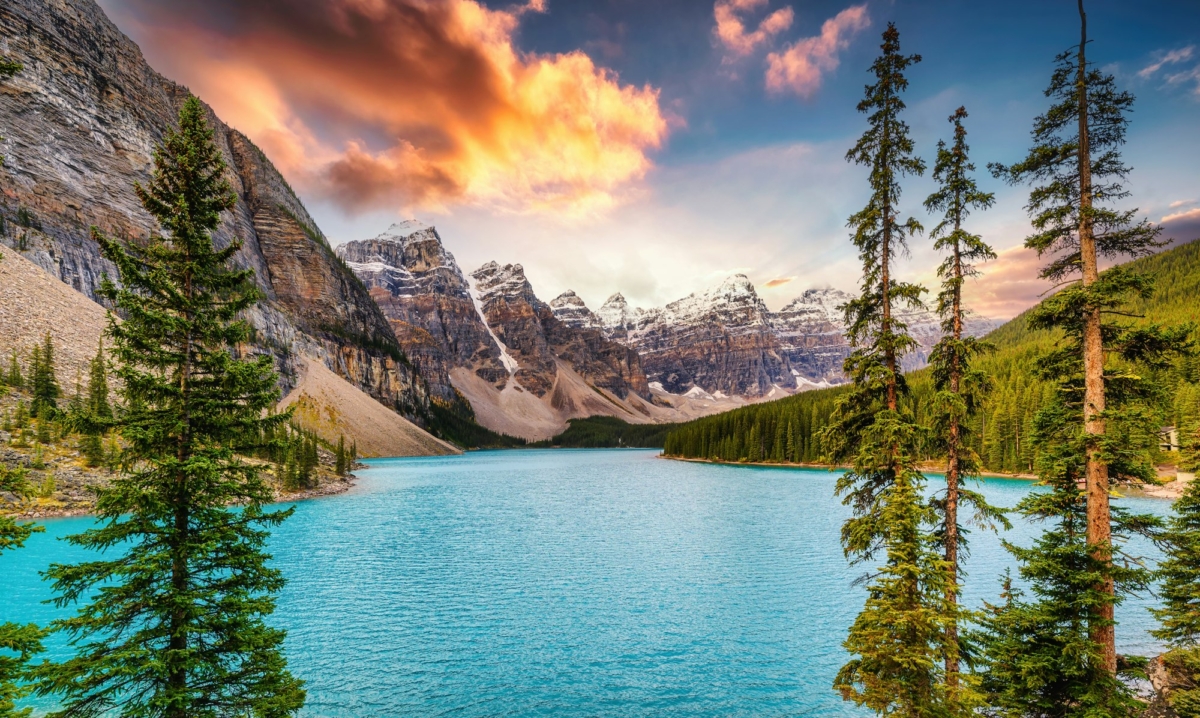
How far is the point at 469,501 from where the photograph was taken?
65.9m

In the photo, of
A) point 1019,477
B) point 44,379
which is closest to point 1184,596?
point 44,379

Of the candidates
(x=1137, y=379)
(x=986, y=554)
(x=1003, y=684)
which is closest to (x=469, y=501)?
(x=986, y=554)

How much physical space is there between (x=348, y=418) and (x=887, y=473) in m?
151

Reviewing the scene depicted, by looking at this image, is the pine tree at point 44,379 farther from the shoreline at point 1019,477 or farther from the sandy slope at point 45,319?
the shoreline at point 1019,477

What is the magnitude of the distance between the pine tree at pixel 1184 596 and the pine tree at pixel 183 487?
22106 mm

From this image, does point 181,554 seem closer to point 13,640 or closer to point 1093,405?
point 13,640

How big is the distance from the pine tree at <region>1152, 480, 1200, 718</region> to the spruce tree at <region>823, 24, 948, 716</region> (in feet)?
20.4

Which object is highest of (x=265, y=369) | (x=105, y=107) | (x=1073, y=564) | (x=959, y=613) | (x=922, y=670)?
(x=105, y=107)

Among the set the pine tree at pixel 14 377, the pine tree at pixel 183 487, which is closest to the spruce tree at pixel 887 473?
the pine tree at pixel 183 487

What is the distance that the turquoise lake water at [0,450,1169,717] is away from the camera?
18.1m

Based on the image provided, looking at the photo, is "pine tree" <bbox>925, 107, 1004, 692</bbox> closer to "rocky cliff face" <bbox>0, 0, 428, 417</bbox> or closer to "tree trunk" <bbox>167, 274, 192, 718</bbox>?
"tree trunk" <bbox>167, 274, 192, 718</bbox>

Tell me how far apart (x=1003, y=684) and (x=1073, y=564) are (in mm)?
3915

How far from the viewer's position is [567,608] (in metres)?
26.5

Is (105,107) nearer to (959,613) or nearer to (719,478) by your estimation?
(719,478)
